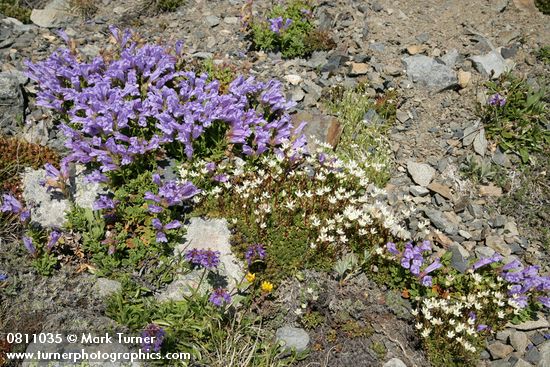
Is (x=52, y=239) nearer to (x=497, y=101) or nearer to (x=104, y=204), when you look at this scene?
(x=104, y=204)

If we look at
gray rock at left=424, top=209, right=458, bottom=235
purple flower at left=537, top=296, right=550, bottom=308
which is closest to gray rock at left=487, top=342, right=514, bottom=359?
purple flower at left=537, top=296, right=550, bottom=308

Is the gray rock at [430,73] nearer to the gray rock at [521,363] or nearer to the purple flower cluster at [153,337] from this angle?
the gray rock at [521,363]

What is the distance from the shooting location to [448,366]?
540 centimetres

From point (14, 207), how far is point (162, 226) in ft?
6.26

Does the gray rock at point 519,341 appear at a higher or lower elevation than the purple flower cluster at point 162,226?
lower

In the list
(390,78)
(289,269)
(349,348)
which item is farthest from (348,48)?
(349,348)

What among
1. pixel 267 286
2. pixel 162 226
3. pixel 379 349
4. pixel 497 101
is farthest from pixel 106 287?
pixel 497 101

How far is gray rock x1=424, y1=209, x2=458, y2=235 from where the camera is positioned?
6.73m

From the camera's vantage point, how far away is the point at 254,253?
5.93m

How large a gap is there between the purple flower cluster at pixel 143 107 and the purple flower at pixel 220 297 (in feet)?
7.51

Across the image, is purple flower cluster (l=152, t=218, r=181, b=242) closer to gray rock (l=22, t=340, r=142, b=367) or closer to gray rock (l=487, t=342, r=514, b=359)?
gray rock (l=22, t=340, r=142, b=367)

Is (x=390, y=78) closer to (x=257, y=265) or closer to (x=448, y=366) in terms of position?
(x=257, y=265)

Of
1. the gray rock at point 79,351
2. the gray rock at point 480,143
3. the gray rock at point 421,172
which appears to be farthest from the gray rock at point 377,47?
the gray rock at point 79,351

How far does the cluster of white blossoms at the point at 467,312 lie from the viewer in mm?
5496
